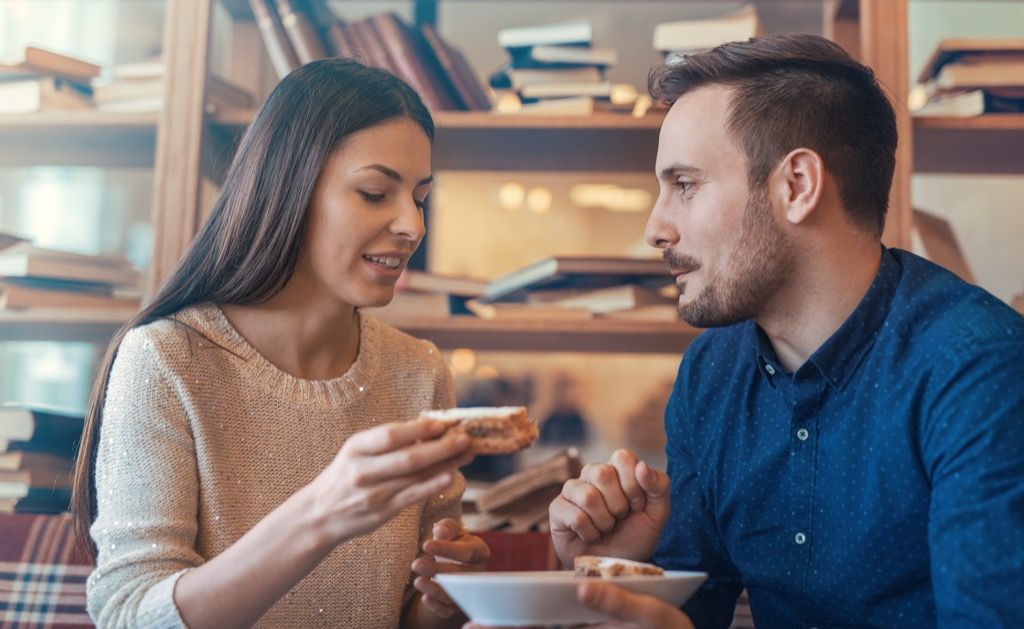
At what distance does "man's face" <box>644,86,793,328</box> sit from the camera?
4.75 feet

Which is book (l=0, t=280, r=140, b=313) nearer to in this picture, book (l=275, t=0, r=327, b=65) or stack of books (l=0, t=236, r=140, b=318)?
stack of books (l=0, t=236, r=140, b=318)

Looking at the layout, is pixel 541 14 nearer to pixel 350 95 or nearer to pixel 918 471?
pixel 350 95

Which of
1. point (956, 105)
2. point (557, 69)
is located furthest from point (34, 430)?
point (956, 105)

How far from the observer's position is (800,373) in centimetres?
140

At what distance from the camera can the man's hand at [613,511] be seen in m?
1.31

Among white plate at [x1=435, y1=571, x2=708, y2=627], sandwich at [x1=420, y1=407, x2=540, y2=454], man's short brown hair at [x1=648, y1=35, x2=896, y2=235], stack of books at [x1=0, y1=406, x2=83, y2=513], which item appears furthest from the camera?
stack of books at [x1=0, y1=406, x2=83, y2=513]

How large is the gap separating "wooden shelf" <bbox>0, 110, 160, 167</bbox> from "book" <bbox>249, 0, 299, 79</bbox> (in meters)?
0.29

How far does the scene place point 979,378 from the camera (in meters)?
1.20

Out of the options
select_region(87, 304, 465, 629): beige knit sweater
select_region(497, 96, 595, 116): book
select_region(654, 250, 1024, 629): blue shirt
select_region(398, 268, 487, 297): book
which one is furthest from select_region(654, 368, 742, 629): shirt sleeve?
select_region(497, 96, 595, 116): book

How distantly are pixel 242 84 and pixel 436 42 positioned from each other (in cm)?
58

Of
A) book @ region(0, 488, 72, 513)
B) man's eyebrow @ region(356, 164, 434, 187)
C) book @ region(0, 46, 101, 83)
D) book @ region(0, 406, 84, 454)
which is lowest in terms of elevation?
book @ region(0, 488, 72, 513)

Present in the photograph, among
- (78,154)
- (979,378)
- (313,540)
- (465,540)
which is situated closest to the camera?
(313,540)

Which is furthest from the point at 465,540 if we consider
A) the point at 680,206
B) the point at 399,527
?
the point at 680,206

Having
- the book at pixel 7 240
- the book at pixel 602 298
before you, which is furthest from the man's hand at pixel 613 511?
the book at pixel 7 240
